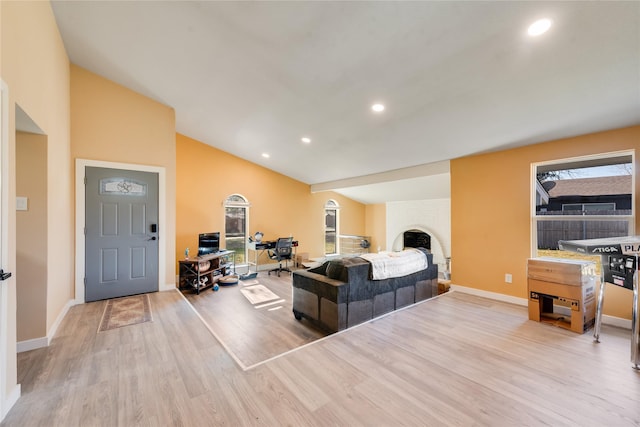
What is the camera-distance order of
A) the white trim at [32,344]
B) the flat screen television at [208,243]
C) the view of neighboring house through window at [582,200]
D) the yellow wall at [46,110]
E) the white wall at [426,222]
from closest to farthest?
the yellow wall at [46,110]
the white trim at [32,344]
the view of neighboring house through window at [582,200]
the flat screen television at [208,243]
the white wall at [426,222]

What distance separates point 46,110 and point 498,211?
5.77 meters

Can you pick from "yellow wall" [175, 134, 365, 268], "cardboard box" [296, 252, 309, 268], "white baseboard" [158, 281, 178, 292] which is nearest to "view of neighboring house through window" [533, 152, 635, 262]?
"cardboard box" [296, 252, 309, 268]

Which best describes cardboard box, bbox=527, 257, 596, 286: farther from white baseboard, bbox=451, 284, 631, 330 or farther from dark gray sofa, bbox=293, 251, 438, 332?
dark gray sofa, bbox=293, 251, 438, 332

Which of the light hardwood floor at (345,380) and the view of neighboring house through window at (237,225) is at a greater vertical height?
the view of neighboring house through window at (237,225)

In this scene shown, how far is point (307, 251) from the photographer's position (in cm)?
794

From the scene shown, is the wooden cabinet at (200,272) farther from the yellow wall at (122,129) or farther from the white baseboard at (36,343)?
the white baseboard at (36,343)

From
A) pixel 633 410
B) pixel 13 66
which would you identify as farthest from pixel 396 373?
pixel 13 66

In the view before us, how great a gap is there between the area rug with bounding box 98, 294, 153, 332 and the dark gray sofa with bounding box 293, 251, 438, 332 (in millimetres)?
1923

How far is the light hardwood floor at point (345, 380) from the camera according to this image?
162 cm

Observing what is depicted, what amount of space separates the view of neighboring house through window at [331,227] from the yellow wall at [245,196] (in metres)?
0.20

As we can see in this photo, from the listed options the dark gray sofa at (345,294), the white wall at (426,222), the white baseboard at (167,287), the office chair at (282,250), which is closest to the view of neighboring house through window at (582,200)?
the dark gray sofa at (345,294)

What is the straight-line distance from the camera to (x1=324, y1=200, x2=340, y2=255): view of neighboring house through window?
28.5ft

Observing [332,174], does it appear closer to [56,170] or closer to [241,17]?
[241,17]

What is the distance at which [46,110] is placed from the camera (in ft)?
8.39
